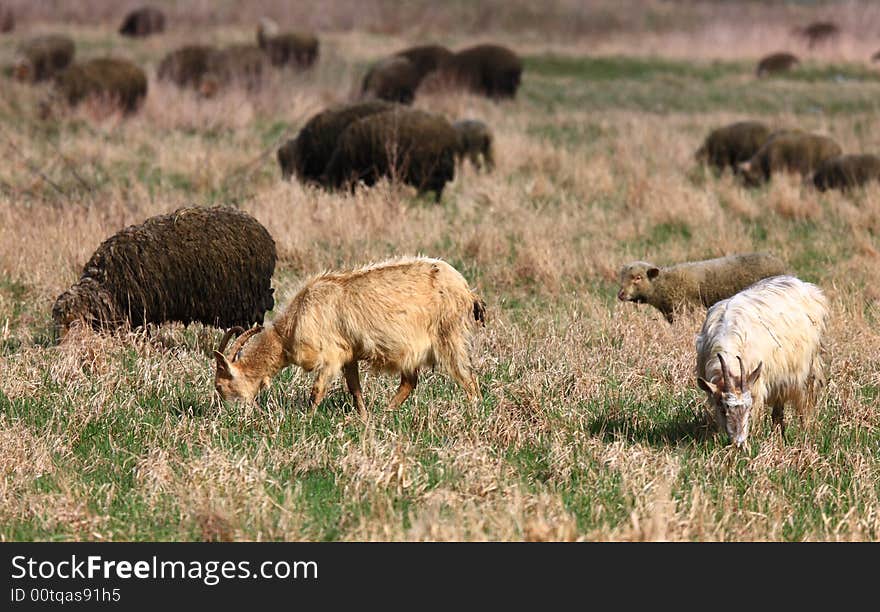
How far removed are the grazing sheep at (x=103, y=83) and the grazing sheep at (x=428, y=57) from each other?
274 inches

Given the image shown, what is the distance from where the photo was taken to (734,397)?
5301 millimetres

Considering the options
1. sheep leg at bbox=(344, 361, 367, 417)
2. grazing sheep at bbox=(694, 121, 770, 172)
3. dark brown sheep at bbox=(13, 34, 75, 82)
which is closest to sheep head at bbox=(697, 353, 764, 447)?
sheep leg at bbox=(344, 361, 367, 417)

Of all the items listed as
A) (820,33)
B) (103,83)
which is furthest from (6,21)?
(820,33)

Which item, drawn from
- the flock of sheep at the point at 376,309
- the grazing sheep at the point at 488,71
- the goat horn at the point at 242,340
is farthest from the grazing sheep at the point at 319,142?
the grazing sheep at the point at 488,71

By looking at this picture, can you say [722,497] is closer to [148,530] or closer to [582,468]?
[582,468]

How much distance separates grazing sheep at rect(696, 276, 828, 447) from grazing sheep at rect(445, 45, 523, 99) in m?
18.1

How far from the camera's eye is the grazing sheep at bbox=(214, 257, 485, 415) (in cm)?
595

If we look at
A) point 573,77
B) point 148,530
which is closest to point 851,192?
point 148,530

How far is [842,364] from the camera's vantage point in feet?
23.5

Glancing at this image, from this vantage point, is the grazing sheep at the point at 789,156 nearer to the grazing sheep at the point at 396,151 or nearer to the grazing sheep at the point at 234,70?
the grazing sheep at the point at 396,151


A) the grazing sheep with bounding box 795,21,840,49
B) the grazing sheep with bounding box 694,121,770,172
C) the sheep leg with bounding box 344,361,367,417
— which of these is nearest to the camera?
the sheep leg with bounding box 344,361,367,417

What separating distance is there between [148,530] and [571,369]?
9.86ft

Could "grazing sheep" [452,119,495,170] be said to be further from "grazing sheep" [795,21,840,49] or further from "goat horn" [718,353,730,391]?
"grazing sheep" [795,21,840,49]

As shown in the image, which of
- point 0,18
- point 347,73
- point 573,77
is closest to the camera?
point 347,73
